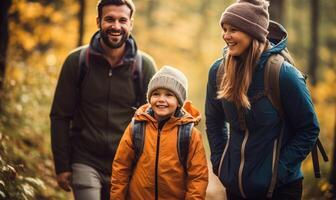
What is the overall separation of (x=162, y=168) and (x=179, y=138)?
314 mm

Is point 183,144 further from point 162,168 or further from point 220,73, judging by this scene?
point 220,73

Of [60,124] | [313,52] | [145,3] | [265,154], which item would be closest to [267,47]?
[265,154]

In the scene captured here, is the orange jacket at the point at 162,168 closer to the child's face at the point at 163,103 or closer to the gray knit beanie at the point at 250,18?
the child's face at the point at 163,103

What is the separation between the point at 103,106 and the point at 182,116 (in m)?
1.08

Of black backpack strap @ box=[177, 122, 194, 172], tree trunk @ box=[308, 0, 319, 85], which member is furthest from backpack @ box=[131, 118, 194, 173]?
Answer: tree trunk @ box=[308, 0, 319, 85]

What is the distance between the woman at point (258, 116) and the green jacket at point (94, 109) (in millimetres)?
1573

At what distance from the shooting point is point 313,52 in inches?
802

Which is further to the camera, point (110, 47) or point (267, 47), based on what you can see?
point (110, 47)

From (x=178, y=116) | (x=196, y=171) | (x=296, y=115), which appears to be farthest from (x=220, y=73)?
(x=196, y=171)

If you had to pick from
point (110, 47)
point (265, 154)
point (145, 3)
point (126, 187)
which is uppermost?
point (145, 3)

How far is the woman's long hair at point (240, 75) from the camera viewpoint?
14.3 feet

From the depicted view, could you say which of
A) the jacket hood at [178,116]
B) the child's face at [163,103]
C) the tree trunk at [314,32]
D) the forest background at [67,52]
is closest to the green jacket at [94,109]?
the forest background at [67,52]

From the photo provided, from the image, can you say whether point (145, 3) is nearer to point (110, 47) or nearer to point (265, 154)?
point (110, 47)

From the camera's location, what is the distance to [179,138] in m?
4.88
